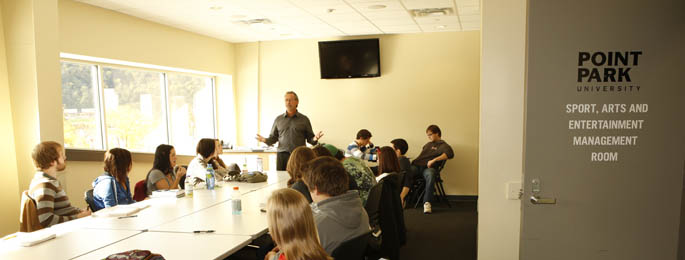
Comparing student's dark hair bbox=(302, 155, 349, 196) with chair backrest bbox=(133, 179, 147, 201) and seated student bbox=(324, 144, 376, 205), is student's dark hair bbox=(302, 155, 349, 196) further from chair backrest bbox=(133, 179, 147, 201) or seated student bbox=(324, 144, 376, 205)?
chair backrest bbox=(133, 179, 147, 201)

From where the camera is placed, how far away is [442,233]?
18.2 feet

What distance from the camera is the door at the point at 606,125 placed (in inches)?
99.0

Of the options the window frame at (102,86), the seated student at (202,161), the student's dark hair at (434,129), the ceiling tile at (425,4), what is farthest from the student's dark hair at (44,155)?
the student's dark hair at (434,129)

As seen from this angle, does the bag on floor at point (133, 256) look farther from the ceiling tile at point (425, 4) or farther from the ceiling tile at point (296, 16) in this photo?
the ceiling tile at point (425, 4)

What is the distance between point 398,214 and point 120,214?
246 cm

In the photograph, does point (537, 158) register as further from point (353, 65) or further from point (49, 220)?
point (353, 65)

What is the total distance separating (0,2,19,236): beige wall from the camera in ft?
14.3

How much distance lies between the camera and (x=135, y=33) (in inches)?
234

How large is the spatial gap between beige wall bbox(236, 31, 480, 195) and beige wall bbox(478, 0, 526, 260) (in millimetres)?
4526

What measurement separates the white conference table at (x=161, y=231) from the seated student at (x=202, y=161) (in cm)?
77

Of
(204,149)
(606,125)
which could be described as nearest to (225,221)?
(204,149)

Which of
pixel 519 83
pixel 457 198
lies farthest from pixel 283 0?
pixel 457 198

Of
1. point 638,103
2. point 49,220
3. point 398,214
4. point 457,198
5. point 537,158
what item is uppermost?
point 638,103

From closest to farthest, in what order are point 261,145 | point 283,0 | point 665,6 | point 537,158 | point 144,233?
1. point 665,6
2. point 537,158
3. point 144,233
4. point 283,0
5. point 261,145
